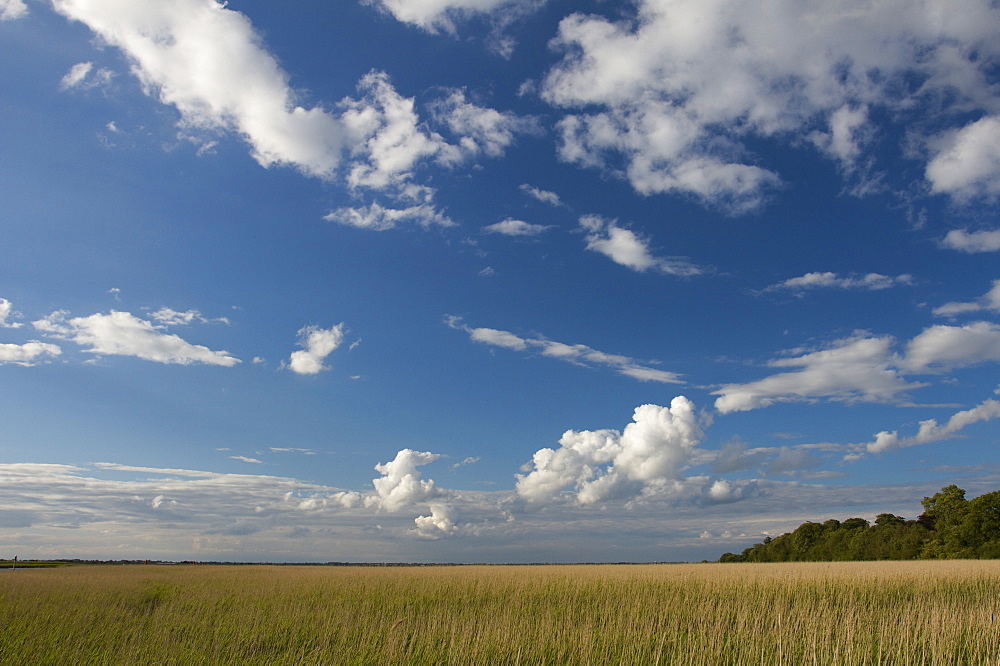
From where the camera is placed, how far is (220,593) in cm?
2241

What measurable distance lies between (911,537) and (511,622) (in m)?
92.2

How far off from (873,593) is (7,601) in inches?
1210

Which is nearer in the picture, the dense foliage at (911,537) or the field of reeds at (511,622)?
the field of reeds at (511,622)

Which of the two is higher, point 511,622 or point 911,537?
point 511,622

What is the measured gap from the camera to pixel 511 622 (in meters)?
12.1

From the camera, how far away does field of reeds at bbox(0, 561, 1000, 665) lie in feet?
33.1

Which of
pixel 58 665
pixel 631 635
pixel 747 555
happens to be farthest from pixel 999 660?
pixel 747 555

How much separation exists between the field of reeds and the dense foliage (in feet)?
196

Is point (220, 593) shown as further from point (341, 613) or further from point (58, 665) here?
point (58, 665)

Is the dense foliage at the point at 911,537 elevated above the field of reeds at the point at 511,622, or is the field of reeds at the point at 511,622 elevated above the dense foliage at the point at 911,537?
the field of reeds at the point at 511,622

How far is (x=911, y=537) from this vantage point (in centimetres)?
7862

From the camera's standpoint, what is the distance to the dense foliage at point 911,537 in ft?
226

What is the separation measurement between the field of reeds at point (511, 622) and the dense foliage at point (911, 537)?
59.7 m

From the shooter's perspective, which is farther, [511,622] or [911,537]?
[911,537]
